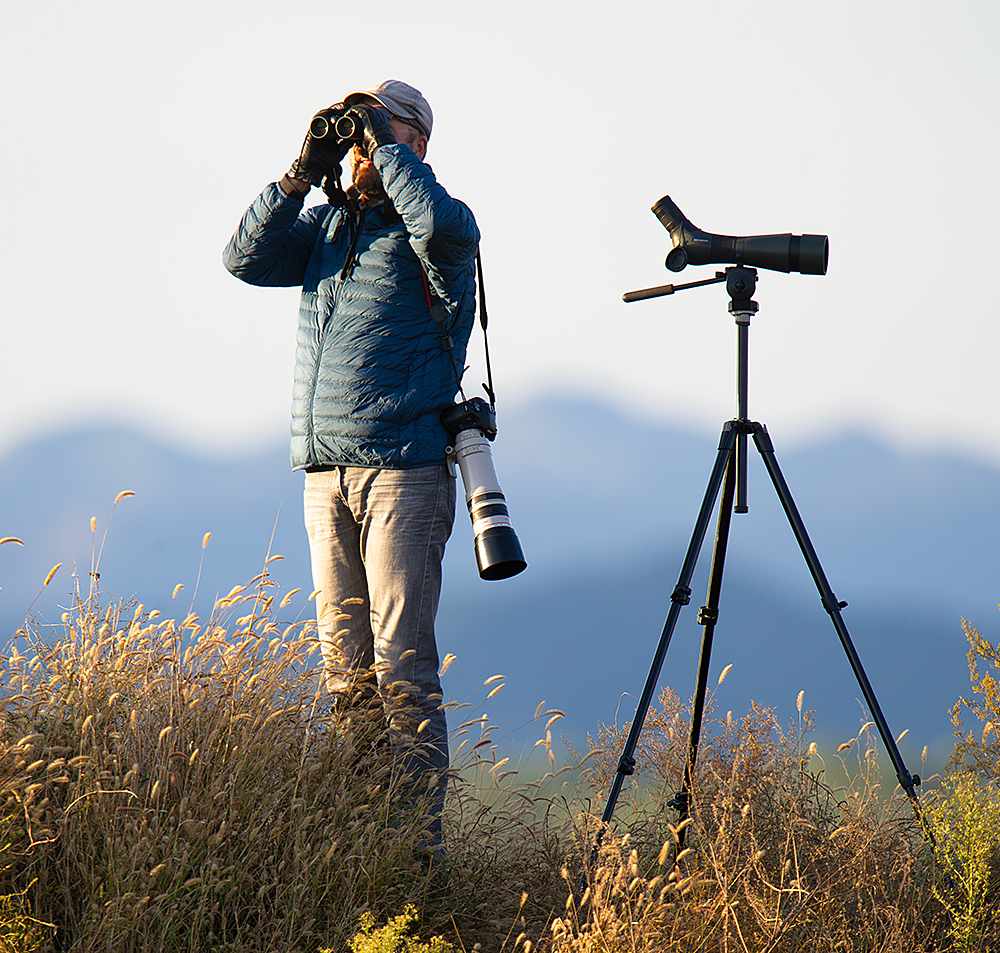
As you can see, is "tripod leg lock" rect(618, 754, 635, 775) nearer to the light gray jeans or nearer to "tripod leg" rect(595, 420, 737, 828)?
"tripod leg" rect(595, 420, 737, 828)

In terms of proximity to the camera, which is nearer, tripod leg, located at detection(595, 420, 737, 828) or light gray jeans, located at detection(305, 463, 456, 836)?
tripod leg, located at detection(595, 420, 737, 828)

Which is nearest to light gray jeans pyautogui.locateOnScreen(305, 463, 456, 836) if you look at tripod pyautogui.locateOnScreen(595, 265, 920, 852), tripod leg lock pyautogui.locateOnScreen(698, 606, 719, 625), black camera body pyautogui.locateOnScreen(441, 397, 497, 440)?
black camera body pyautogui.locateOnScreen(441, 397, 497, 440)

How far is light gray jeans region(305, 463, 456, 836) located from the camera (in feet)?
10.4

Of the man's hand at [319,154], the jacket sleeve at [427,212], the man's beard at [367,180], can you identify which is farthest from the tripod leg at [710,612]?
the man's hand at [319,154]

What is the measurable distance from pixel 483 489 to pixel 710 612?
2.80 feet

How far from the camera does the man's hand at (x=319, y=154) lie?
3277 mm

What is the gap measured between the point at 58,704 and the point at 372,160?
1.97 metres

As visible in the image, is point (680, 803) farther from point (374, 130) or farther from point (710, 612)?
point (374, 130)

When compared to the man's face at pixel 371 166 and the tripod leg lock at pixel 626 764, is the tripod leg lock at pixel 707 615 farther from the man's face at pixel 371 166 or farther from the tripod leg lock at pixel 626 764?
the man's face at pixel 371 166

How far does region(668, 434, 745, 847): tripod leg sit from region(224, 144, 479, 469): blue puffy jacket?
946mm

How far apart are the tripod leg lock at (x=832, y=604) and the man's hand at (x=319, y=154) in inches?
86.2

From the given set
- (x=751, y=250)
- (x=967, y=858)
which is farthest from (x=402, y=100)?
(x=967, y=858)

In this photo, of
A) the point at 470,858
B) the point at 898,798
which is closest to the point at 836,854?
the point at 898,798

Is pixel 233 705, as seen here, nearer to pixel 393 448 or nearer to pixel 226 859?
pixel 226 859
